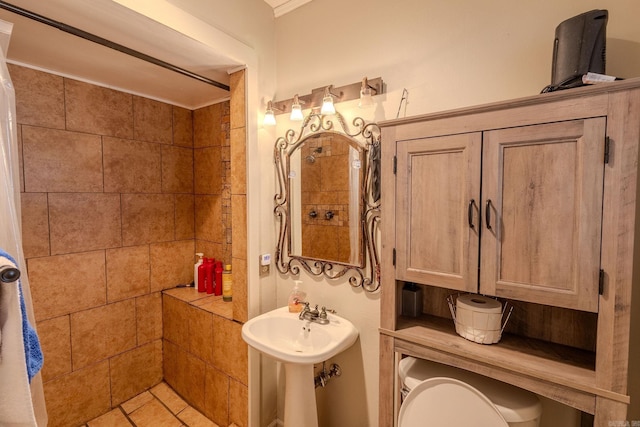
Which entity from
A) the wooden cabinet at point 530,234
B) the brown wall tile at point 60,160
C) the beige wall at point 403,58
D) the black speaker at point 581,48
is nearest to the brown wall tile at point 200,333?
the beige wall at point 403,58

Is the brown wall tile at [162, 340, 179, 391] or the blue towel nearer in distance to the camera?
the blue towel

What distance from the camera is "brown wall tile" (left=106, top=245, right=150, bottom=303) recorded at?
85.7 inches

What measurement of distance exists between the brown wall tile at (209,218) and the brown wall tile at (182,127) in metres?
0.50

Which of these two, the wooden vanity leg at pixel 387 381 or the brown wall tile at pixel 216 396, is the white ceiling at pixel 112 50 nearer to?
the wooden vanity leg at pixel 387 381

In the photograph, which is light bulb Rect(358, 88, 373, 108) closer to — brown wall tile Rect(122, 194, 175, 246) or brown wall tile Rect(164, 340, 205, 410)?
brown wall tile Rect(122, 194, 175, 246)

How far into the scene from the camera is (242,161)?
5.93 ft

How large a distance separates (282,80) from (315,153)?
0.58 metres

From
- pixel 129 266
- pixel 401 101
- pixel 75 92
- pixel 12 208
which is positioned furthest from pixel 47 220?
pixel 401 101

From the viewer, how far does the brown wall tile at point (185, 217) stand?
→ 8.45 feet

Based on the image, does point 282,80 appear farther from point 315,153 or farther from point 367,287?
point 367,287

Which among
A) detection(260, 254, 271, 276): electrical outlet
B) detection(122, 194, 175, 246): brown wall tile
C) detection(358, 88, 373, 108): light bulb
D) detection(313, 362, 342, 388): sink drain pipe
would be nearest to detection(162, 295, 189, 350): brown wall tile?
detection(122, 194, 175, 246): brown wall tile

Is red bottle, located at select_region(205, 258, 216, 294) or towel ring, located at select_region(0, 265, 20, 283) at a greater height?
towel ring, located at select_region(0, 265, 20, 283)

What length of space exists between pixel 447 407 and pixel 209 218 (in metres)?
2.16

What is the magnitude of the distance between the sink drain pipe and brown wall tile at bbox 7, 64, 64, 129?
2258 mm
